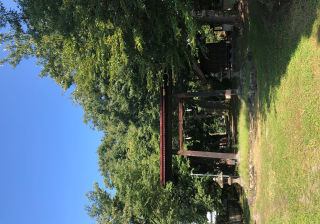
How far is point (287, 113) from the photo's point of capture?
28.0 ft

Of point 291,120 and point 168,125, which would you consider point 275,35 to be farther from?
point 168,125

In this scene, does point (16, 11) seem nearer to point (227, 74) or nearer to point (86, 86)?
point (86, 86)

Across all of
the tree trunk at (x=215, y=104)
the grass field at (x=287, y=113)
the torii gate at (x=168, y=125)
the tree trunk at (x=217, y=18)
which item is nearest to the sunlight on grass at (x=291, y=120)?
the grass field at (x=287, y=113)

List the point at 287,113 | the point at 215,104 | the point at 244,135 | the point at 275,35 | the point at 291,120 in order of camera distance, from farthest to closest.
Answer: the point at 215,104 → the point at 244,135 → the point at 275,35 → the point at 287,113 → the point at 291,120

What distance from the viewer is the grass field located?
7.12m

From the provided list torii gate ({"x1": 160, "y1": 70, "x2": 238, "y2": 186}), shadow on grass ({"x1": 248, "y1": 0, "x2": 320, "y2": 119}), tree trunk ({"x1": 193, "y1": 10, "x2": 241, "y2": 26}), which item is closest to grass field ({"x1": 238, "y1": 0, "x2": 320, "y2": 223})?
shadow on grass ({"x1": 248, "y1": 0, "x2": 320, "y2": 119})

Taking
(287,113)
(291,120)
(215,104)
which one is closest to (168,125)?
(215,104)

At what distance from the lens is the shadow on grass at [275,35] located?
25.4 feet

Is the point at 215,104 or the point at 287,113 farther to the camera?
the point at 215,104

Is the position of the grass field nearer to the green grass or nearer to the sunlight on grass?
the sunlight on grass

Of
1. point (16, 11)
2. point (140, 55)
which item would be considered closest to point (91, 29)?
point (140, 55)

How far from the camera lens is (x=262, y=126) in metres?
10.8

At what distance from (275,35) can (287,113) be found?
3507 mm

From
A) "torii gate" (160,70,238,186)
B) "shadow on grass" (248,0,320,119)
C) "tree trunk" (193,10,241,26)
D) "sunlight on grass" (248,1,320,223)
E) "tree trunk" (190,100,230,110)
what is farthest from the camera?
"tree trunk" (190,100,230,110)
